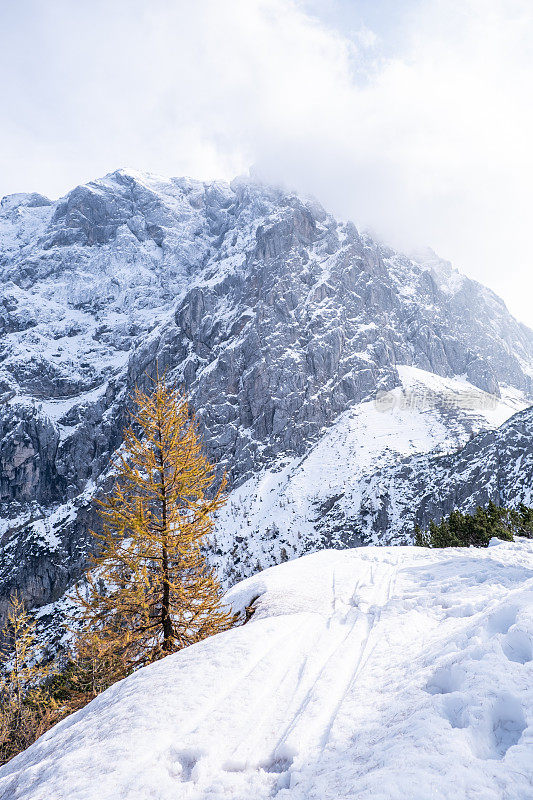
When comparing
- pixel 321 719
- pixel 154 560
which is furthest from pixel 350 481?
pixel 321 719

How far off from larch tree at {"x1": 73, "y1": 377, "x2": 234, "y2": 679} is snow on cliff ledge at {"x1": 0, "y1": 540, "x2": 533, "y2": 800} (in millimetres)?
3607

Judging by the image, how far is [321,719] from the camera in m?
4.29

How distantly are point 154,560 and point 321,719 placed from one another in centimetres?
701

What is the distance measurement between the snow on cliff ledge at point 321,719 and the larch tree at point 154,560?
3607 millimetres

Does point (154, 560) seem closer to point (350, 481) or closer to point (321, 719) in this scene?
point (321, 719)

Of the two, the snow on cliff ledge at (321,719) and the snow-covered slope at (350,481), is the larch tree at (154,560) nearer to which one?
the snow on cliff ledge at (321,719)

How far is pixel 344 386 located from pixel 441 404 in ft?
161

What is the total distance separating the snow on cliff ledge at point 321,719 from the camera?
9.78 ft

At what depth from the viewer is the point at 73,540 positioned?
573 ft

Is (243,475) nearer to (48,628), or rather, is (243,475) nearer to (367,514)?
(367,514)

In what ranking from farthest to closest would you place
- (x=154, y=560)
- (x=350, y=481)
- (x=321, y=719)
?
Result: (x=350, y=481)
(x=154, y=560)
(x=321, y=719)

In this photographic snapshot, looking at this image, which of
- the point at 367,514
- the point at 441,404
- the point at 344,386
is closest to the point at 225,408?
the point at 344,386

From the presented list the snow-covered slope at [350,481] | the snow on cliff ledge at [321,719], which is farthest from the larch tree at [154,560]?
the snow-covered slope at [350,481]

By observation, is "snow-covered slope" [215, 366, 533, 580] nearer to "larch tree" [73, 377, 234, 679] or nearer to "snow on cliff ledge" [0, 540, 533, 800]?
"larch tree" [73, 377, 234, 679]
